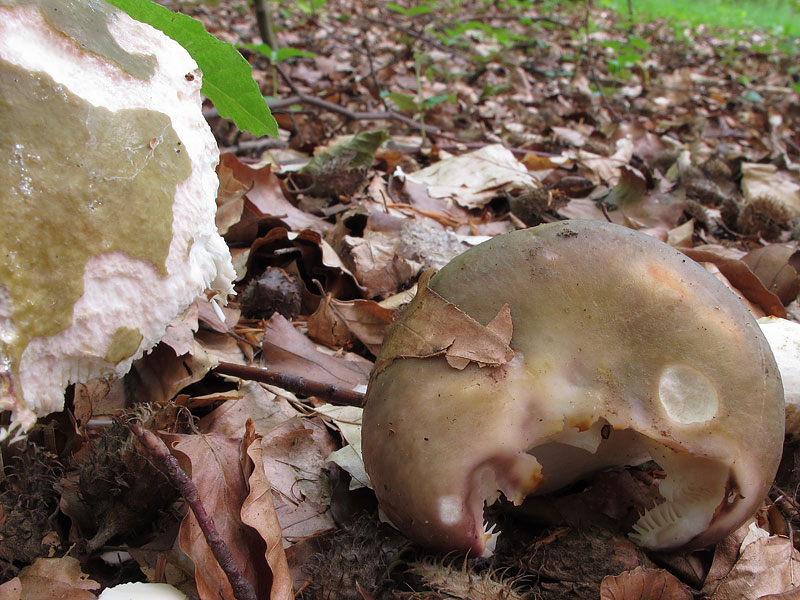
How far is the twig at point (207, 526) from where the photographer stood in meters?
1.13

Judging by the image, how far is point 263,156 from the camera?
362 cm

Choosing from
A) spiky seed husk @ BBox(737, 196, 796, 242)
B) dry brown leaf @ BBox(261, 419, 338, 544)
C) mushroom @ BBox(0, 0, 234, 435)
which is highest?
mushroom @ BBox(0, 0, 234, 435)

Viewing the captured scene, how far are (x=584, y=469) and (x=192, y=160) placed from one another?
1.14 meters

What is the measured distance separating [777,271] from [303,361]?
6.25ft

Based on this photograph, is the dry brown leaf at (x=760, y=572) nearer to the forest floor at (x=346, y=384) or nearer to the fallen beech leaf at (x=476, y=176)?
the forest floor at (x=346, y=384)

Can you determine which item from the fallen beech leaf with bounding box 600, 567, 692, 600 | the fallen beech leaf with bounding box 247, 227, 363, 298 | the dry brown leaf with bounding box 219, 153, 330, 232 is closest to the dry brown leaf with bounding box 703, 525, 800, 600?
the fallen beech leaf with bounding box 600, 567, 692, 600

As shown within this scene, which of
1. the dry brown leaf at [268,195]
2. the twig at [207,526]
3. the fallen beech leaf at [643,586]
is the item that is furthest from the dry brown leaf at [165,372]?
the fallen beech leaf at [643,586]

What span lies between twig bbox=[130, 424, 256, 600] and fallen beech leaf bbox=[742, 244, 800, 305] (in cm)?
227

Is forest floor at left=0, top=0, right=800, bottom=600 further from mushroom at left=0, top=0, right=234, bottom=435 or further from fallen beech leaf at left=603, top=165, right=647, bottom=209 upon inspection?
mushroom at left=0, top=0, right=234, bottom=435

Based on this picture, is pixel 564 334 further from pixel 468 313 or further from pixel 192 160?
pixel 192 160

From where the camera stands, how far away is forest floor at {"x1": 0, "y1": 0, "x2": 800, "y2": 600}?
4.57ft

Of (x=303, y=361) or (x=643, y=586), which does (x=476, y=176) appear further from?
(x=643, y=586)

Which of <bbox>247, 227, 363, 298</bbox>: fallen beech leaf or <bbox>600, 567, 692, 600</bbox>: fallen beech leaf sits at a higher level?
<bbox>600, 567, 692, 600</bbox>: fallen beech leaf

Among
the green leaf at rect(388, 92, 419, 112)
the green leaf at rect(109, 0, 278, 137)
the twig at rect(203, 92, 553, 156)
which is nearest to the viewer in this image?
the green leaf at rect(109, 0, 278, 137)
